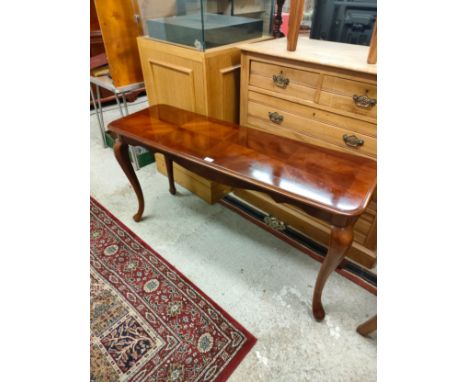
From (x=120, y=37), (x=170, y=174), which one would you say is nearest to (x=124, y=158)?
(x=170, y=174)

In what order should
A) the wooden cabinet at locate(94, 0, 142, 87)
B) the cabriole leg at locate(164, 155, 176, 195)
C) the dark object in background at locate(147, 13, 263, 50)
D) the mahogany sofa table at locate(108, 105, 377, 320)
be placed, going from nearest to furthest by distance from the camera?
the mahogany sofa table at locate(108, 105, 377, 320), the dark object in background at locate(147, 13, 263, 50), the wooden cabinet at locate(94, 0, 142, 87), the cabriole leg at locate(164, 155, 176, 195)

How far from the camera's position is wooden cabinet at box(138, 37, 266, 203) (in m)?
1.47

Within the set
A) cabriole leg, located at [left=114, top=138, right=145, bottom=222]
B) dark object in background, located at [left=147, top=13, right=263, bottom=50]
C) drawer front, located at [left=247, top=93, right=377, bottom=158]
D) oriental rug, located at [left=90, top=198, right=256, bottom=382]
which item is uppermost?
dark object in background, located at [left=147, top=13, right=263, bottom=50]

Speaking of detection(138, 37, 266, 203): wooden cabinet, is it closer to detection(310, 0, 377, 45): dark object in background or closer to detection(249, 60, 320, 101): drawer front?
detection(249, 60, 320, 101): drawer front

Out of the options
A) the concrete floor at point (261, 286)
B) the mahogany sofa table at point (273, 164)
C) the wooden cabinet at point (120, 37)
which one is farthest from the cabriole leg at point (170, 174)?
the wooden cabinet at point (120, 37)

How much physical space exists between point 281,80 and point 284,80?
16 mm

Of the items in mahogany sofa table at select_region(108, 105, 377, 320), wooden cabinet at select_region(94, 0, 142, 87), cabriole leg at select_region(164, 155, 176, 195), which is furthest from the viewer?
cabriole leg at select_region(164, 155, 176, 195)

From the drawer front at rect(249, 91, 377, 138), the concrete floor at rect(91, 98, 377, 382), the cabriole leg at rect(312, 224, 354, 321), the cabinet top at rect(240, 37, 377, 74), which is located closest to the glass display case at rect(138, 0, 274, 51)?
the cabinet top at rect(240, 37, 377, 74)

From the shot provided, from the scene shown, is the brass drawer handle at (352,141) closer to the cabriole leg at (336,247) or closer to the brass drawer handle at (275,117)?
the brass drawer handle at (275,117)

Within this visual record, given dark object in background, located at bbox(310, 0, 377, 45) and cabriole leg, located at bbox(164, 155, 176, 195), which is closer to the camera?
dark object in background, located at bbox(310, 0, 377, 45)

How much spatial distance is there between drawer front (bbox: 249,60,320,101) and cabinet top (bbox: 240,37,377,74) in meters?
0.06

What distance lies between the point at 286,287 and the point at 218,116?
1.06 m

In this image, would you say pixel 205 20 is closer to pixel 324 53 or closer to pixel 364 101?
pixel 324 53

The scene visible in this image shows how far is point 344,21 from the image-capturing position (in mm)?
1396
